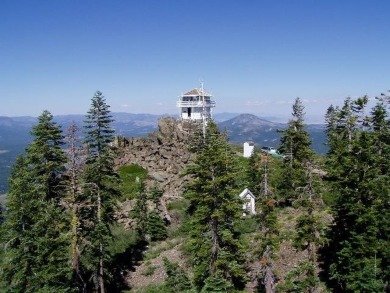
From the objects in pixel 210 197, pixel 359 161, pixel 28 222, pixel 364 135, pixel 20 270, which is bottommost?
pixel 20 270

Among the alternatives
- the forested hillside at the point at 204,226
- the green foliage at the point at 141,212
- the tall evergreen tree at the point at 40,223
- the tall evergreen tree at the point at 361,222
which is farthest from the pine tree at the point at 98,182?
the tall evergreen tree at the point at 361,222

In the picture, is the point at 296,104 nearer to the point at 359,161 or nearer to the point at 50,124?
the point at 359,161

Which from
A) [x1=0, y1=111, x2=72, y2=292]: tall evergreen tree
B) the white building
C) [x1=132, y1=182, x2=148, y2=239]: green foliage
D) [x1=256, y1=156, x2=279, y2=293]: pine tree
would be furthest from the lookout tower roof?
→ [x1=256, y1=156, x2=279, y2=293]: pine tree

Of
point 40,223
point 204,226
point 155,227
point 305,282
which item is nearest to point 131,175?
point 155,227

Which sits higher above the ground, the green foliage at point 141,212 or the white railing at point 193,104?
the white railing at point 193,104

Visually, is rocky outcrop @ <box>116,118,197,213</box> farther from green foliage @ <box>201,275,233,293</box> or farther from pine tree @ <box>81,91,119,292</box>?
green foliage @ <box>201,275,233,293</box>

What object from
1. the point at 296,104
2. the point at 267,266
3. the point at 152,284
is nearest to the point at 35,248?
the point at 152,284

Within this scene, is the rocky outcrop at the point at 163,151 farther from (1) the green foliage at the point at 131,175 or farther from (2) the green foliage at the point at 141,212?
(2) the green foliage at the point at 141,212
